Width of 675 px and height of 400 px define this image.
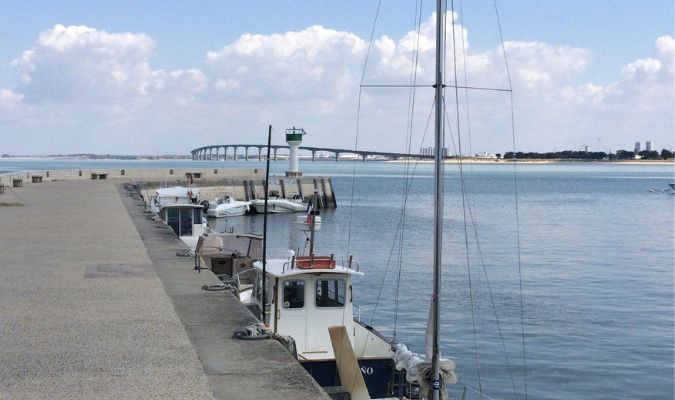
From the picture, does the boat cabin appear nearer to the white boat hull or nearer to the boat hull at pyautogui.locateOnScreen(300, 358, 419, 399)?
the boat hull at pyautogui.locateOnScreen(300, 358, 419, 399)

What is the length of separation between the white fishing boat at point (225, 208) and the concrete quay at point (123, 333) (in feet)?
167

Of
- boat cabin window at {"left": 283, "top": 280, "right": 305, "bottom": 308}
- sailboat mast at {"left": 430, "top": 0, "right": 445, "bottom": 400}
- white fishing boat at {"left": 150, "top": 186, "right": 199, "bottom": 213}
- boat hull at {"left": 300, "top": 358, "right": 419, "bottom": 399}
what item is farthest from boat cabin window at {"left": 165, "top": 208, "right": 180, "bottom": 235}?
sailboat mast at {"left": 430, "top": 0, "right": 445, "bottom": 400}

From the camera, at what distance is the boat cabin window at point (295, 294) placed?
1862 centimetres

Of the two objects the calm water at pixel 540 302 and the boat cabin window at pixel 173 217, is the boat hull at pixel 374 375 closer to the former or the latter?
the calm water at pixel 540 302

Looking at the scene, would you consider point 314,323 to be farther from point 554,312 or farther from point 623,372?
point 554,312

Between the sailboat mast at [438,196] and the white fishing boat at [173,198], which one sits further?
the white fishing boat at [173,198]

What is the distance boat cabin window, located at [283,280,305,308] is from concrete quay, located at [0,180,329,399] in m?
1.82

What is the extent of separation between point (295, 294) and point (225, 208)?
58295mm

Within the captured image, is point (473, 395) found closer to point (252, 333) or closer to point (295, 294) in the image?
point (295, 294)

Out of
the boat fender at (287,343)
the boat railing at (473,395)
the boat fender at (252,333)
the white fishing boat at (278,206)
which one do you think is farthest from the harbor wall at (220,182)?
the boat fender at (252,333)

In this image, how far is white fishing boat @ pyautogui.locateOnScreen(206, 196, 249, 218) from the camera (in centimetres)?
7569

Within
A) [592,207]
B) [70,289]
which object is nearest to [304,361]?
[70,289]

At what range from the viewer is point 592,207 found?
10175cm

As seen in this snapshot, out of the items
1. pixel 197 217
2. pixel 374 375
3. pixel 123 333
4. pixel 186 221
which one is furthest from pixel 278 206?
pixel 123 333
